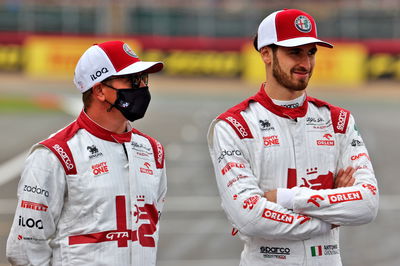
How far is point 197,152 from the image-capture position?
23516 mm

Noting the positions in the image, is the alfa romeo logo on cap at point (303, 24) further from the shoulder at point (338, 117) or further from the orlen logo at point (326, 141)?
the orlen logo at point (326, 141)

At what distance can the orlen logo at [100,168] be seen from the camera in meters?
4.98

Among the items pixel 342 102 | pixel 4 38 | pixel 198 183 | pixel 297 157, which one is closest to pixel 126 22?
pixel 4 38

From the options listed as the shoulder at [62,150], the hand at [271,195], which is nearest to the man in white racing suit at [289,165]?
the hand at [271,195]

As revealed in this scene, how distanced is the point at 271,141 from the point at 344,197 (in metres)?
0.56

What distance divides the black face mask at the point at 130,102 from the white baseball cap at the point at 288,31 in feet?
3.15

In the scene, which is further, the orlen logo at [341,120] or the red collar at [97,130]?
the orlen logo at [341,120]

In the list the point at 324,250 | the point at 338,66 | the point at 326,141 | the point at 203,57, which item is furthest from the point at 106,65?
the point at 203,57

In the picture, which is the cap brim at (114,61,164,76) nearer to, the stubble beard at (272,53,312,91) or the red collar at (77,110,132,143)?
the red collar at (77,110,132,143)

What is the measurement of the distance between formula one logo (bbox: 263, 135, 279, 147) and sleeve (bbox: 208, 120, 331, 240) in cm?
13

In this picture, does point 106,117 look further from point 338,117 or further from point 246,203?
point 338,117

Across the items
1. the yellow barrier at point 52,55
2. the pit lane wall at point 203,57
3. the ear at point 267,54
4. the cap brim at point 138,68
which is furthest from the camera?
the yellow barrier at point 52,55

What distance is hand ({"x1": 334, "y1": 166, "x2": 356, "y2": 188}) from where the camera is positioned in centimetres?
548

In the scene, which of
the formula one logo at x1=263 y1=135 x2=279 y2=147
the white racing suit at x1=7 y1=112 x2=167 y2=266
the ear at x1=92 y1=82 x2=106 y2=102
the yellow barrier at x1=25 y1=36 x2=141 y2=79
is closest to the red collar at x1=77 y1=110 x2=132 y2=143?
the white racing suit at x1=7 y1=112 x2=167 y2=266
